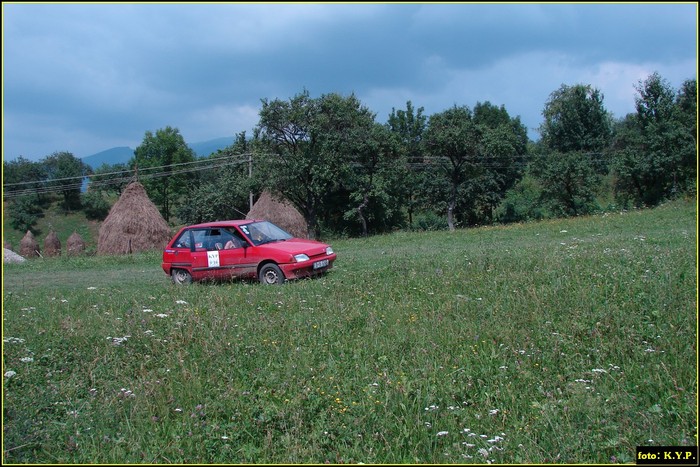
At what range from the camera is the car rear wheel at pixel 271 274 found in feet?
39.8

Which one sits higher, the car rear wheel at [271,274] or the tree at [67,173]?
the tree at [67,173]

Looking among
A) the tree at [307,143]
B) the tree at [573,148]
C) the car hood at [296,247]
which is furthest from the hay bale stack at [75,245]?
the tree at [573,148]

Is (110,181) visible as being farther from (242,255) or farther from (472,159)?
(242,255)

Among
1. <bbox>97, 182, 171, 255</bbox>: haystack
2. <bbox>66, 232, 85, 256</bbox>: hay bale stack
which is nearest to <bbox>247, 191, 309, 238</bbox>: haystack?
<bbox>97, 182, 171, 255</bbox>: haystack

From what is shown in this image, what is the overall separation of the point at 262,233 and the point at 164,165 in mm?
57741

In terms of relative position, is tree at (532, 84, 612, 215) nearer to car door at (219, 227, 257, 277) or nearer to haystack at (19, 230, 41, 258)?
car door at (219, 227, 257, 277)

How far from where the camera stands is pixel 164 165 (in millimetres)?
66250

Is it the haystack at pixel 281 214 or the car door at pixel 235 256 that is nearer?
the car door at pixel 235 256

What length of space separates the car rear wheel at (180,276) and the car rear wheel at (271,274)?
222cm

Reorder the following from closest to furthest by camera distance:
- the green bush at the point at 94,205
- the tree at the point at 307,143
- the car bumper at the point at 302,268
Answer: the car bumper at the point at 302,268 < the tree at the point at 307,143 < the green bush at the point at 94,205

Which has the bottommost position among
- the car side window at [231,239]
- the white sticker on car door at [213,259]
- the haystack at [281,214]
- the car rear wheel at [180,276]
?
the car rear wheel at [180,276]

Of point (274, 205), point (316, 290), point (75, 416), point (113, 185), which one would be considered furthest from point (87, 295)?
point (113, 185)

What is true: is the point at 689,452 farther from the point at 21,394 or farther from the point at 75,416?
the point at 21,394

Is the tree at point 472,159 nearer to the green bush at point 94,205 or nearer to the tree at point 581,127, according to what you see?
the tree at point 581,127
